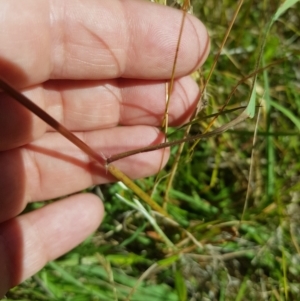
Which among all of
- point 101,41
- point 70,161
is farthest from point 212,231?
point 101,41

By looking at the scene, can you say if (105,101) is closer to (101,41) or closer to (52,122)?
(101,41)

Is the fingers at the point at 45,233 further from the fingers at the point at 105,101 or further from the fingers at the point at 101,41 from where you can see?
the fingers at the point at 101,41

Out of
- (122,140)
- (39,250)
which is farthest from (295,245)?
(39,250)

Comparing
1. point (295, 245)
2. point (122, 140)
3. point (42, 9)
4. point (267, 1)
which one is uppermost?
point (267, 1)

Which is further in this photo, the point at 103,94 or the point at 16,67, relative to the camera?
the point at 103,94

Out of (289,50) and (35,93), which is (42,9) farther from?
(289,50)
